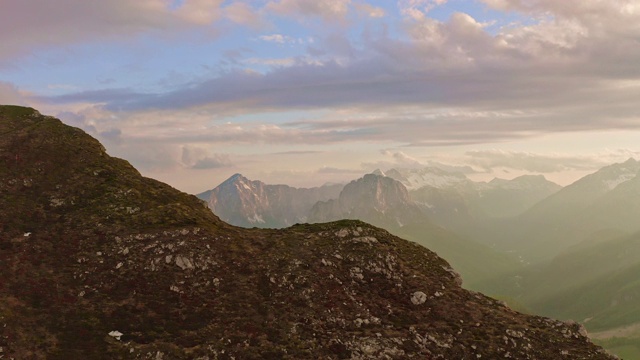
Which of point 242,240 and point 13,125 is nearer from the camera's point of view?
point 242,240

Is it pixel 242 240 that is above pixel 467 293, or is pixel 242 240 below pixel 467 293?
above

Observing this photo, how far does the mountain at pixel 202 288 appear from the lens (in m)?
49.2

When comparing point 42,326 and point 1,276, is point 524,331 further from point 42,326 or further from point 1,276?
point 1,276

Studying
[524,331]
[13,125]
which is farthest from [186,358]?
[13,125]

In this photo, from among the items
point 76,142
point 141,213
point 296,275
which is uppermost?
point 76,142

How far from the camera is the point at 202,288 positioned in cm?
5881

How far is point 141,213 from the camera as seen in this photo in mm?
72250

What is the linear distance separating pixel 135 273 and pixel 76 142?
43.5 meters

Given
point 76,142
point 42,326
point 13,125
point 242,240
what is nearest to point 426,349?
point 242,240

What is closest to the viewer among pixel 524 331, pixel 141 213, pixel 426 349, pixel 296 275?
pixel 426 349

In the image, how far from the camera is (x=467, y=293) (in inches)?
2635

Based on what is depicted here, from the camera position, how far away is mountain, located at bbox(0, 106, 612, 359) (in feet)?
161

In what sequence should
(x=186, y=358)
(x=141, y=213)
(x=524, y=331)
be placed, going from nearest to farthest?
(x=186, y=358) < (x=524, y=331) < (x=141, y=213)

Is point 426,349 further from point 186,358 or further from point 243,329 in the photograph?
point 186,358
